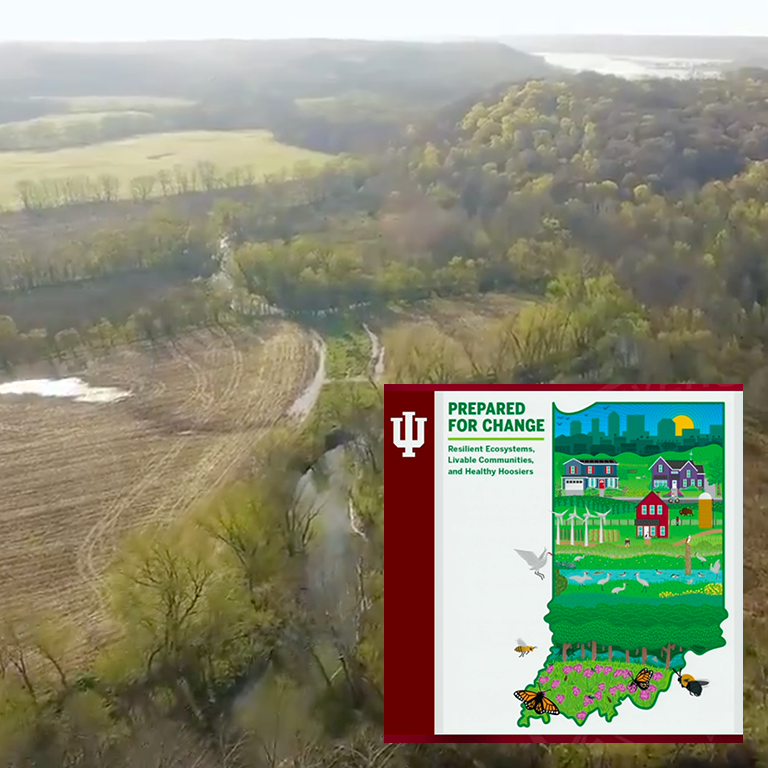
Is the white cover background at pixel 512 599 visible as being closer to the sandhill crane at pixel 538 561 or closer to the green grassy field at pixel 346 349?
the sandhill crane at pixel 538 561

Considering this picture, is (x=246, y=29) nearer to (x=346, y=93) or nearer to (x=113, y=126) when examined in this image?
(x=346, y=93)

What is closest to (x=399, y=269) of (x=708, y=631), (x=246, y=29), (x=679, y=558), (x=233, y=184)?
(x=233, y=184)

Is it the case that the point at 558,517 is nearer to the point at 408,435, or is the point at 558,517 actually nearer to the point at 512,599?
the point at 512,599

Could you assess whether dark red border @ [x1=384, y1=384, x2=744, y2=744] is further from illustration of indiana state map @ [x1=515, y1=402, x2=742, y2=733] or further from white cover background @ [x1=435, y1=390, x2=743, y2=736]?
illustration of indiana state map @ [x1=515, y1=402, x2=742, y2=733]

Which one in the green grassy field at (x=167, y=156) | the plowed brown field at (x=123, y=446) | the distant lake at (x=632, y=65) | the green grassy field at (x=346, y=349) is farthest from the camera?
the distant lake at (x=632, y=65)

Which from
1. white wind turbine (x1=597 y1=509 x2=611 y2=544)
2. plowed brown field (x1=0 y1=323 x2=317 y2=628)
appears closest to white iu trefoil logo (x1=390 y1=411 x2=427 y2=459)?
plowed brown field (x1=0 y1=323 x2=317 y2=628)

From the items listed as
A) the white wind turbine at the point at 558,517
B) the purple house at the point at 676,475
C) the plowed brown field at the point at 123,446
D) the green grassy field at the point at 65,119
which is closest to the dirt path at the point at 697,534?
the purple house at the point at 676,475

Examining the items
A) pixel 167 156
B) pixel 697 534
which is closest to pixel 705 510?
pixel 697 534
